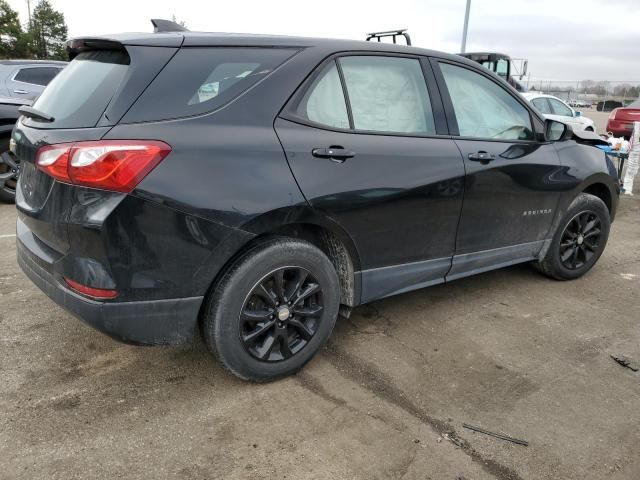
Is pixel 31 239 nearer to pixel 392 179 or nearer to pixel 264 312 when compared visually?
pixel 264 312

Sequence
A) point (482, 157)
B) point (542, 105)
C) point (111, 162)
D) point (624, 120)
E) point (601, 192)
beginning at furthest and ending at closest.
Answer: point (542, 105) < point (624, 120) < point (601, 192) < point (482, 157) < point (111, 162)

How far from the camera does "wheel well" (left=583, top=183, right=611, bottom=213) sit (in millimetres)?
4383

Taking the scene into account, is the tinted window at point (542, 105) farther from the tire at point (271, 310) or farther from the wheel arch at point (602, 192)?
the tire at point (271, 310)

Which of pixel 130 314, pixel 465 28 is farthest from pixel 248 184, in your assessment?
pixel 465 28

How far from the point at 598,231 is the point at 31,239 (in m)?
4.17

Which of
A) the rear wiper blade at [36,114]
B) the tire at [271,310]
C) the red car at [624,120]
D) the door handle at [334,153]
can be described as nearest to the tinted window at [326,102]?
the door handle at [334,153]

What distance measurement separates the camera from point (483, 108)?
11.5 feet

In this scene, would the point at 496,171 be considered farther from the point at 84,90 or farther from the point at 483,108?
the point at 84,90

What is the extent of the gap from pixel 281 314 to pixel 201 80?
1.18 metres

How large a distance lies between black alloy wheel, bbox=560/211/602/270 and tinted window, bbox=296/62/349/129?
2.39 m

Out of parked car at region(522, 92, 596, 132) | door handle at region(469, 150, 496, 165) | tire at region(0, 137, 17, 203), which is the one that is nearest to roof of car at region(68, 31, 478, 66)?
door handle at region(469, 150, 496, 165)

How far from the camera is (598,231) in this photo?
4410 millimetres

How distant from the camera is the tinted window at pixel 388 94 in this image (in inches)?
112

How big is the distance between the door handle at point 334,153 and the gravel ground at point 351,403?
45.9 inches
